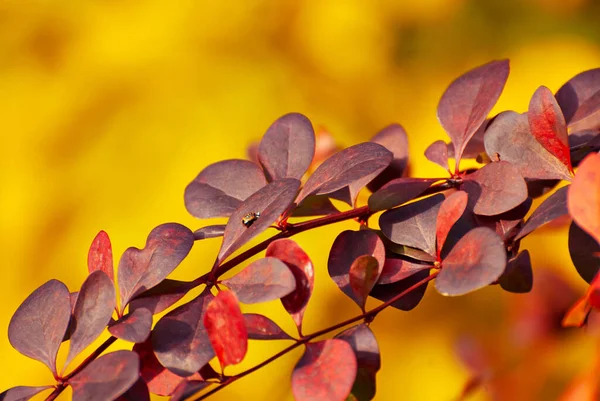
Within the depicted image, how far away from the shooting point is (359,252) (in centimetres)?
26

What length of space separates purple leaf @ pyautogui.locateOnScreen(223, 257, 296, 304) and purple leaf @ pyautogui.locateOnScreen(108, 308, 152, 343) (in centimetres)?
3

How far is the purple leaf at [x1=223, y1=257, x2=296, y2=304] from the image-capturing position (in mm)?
229

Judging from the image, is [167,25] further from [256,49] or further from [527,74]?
[527,74]

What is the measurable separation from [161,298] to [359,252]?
0.25 feet

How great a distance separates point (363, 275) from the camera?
24 centimetres

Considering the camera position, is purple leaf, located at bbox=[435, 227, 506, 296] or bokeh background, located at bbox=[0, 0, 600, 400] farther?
bokeh background, located at bbox=[0, 0, 600, 400]

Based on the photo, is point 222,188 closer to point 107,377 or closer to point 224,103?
point 107,377

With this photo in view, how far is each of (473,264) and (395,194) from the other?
5 cm

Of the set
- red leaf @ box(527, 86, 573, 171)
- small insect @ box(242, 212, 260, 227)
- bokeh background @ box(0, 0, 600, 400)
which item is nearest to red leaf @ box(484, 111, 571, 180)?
red leaf @ box(527, 86, 573, 171)

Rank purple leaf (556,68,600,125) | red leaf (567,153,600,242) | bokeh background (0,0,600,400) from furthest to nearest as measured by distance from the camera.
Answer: bokeh background (0,0,600,400), purple leaf (556,68,600,125), red leaf (567,153,600,242)

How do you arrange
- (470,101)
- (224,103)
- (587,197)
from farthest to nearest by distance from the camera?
(224,103)
(470,101)
(587,197)

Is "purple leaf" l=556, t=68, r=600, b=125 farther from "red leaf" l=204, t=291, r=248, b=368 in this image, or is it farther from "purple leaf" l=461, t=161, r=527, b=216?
"red leaf" l=204, t=291, r=248, b=368

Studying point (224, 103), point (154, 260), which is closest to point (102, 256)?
point (154, 260)

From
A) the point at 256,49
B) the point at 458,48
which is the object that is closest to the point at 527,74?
the point at 458,48
